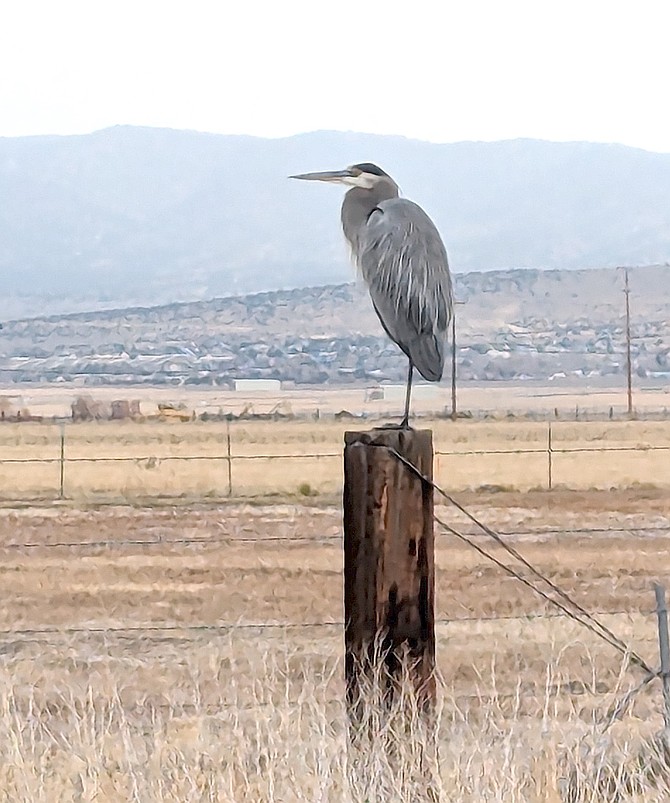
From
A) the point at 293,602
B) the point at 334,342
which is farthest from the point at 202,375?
the point at 293,602

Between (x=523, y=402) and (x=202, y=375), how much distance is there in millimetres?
45738

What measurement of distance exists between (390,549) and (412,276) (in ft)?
10.2

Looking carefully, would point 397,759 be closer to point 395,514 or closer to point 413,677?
point 413,677

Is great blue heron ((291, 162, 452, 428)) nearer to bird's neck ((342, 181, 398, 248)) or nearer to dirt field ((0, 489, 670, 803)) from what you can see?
bird's neck ((342, 181, 398, 248))

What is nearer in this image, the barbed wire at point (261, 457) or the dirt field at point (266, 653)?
the dirt field at point (266, 653)

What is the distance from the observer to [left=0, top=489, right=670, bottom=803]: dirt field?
525 centimetres

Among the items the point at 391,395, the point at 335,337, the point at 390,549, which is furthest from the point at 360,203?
the point at 335,337

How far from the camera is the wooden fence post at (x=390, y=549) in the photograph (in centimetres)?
479

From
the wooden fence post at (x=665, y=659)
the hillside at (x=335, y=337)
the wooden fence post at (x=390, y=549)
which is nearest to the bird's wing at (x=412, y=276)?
the wooden fence post at (x=665, y=659)

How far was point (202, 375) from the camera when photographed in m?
175

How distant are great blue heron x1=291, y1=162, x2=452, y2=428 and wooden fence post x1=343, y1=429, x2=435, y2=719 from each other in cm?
246

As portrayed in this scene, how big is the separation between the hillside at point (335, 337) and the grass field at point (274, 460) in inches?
3864

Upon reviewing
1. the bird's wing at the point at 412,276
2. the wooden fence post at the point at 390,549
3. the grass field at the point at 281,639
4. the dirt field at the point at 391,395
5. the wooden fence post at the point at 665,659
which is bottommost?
the dirt field at the point at 391,395

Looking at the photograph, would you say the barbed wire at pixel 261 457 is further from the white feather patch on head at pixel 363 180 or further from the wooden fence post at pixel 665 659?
the wooden fence post at pixel 665 659
